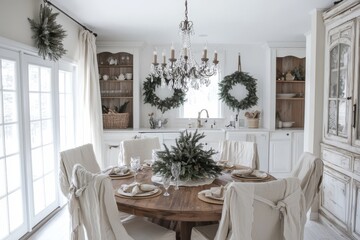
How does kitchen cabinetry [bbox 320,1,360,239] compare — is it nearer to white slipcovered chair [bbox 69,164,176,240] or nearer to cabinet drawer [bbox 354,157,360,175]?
cabinet drawer [bbox 354,157,360,175]

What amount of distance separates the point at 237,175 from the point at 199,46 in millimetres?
3496

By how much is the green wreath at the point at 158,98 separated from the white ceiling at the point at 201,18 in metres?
0.80

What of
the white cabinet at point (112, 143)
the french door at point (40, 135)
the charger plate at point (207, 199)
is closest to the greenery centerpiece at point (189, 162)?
the charger plate at point (207, 199)

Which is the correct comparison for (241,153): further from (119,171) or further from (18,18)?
(18,18)

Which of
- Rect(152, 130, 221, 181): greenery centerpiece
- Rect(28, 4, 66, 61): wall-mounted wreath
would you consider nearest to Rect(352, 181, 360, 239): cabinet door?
Rect(152, 130, 221, 181): greenery centerpiece

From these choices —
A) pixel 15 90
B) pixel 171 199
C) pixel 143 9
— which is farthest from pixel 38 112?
pixel 171 199

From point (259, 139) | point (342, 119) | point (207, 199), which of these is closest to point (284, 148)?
point (259, 139)

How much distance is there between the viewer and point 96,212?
6.16 feet

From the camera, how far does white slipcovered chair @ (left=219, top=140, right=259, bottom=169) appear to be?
11.0 feet

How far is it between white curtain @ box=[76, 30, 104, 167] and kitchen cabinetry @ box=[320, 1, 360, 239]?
10.6 feet

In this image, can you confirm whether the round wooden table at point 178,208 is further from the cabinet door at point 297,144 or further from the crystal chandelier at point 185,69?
the cabinet door at point 297,144

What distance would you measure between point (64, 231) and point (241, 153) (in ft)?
7.24

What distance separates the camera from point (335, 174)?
10.3ft

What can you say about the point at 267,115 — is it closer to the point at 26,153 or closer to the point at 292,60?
the point at 292,60
